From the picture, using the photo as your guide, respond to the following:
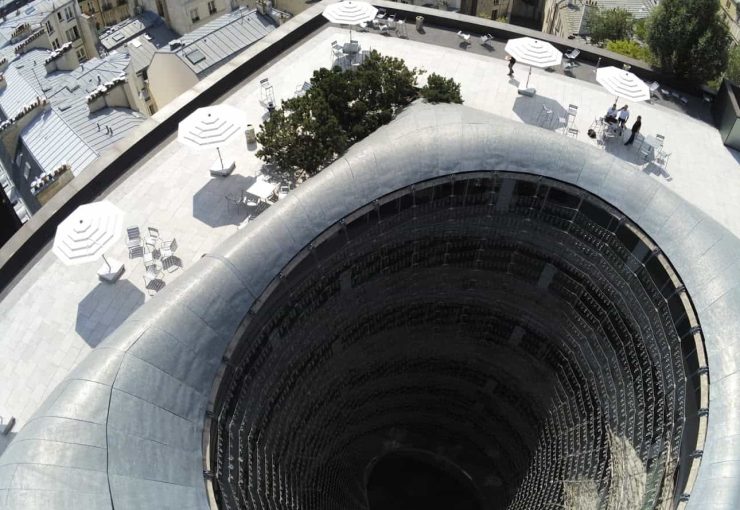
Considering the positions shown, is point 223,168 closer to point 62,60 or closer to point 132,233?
point 132,233

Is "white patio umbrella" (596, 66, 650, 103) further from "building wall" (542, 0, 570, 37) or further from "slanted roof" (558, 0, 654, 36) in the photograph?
"slanted roof" (558, 0, 654, 36)

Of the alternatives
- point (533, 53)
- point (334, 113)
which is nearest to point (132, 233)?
point (334, 113)

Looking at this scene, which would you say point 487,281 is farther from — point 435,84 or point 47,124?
point 47,124

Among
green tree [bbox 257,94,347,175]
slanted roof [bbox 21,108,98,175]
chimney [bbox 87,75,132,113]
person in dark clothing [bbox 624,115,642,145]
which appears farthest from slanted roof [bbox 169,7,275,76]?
person in dark clothing [bbox 624,115,642,145]

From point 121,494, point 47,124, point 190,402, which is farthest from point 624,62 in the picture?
point 47,124

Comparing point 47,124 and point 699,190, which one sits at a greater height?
point 699,190

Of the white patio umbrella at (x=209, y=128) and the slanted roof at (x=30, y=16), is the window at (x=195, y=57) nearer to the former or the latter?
the white patio umbrella at (x=209, y=128)
